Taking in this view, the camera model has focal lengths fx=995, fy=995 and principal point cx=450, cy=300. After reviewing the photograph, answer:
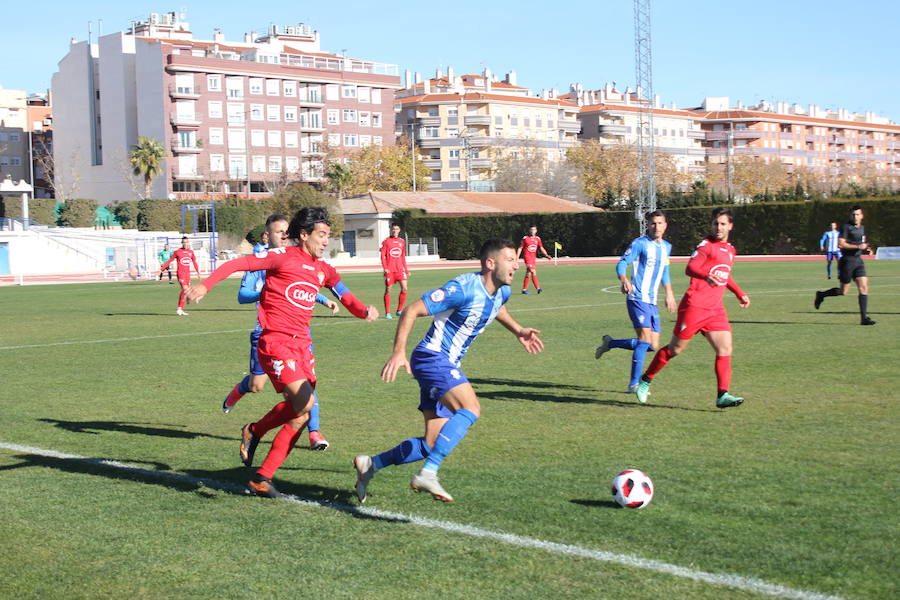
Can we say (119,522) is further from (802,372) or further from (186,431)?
(802,372)

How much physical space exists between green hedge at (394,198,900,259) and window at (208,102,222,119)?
33.2 meters

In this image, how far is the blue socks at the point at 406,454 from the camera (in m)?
6.63

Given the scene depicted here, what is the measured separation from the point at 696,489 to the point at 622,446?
1.62 metres

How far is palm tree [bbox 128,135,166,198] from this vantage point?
92.9 m

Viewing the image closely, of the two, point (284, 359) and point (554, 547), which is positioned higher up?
point (284, 359)

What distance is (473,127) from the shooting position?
437ft

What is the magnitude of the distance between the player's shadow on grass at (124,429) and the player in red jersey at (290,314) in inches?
78.7

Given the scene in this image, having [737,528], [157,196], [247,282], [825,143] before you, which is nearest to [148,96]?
[157,196]

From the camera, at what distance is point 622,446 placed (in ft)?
28.1

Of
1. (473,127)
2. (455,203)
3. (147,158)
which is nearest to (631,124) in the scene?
(473,127)

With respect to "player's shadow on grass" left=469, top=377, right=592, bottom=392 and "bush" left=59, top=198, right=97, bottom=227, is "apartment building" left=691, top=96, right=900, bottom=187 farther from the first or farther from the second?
"player's shadow on grass" left=469, top=377, right=592, bottom=392

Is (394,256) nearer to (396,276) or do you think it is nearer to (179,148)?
(396,276)

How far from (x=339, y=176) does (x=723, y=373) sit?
9205 centimetres

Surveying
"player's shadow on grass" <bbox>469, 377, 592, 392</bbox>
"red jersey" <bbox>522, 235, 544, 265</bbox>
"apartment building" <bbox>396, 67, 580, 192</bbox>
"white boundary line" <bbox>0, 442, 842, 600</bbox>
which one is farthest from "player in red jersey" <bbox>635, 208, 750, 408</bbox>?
"apartment building" <bbox>396, 67, 580, 192</bbox>
